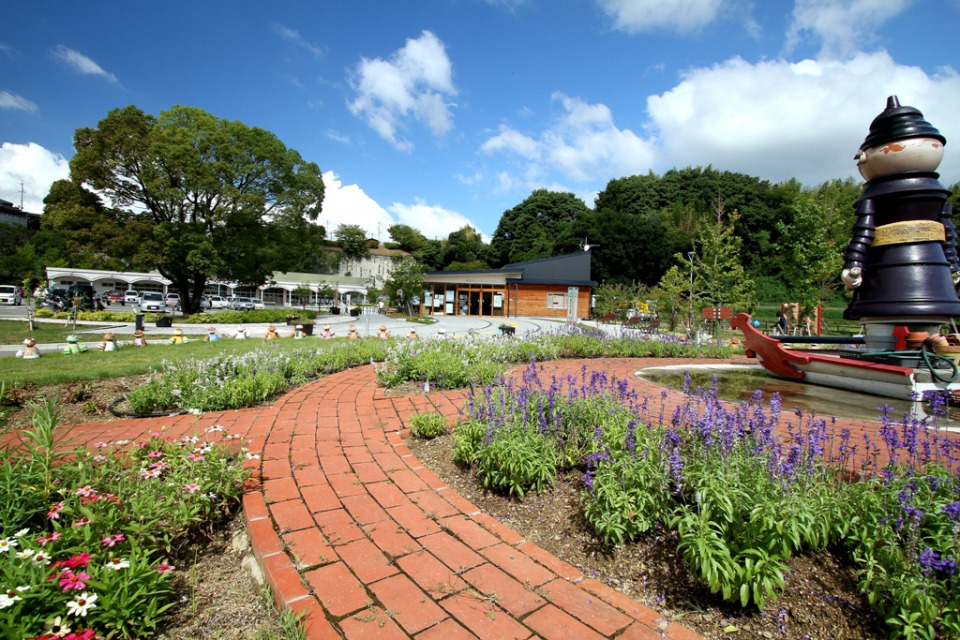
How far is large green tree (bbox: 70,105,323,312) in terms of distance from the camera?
22.7 meters

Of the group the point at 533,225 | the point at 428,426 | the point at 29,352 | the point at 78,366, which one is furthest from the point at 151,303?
the point at 533,225

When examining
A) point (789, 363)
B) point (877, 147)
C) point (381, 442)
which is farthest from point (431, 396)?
point (877, 147)

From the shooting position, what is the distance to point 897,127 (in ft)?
20.7

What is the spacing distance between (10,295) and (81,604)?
51283mm

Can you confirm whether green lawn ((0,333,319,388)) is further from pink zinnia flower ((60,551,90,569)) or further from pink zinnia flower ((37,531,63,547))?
pink zinnia flower ((60,551,90,569))

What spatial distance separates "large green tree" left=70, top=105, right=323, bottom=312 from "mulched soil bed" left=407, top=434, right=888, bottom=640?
25.6 meters

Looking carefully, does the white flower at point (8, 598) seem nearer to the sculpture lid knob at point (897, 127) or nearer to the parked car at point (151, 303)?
the sculpture lid knob at point (897, 127)

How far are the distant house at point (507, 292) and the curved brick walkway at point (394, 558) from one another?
3108 centimetres

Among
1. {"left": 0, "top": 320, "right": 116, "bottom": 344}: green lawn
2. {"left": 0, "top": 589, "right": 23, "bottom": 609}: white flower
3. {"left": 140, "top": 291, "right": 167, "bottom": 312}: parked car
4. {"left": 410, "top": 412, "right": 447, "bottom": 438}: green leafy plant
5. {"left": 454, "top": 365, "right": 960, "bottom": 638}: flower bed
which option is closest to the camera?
{"left": 0, "top": 589, "right": 23, "bottom": 609}: white flower

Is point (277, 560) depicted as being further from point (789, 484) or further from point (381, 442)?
point (789, 484)

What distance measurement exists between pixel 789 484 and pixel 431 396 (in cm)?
364

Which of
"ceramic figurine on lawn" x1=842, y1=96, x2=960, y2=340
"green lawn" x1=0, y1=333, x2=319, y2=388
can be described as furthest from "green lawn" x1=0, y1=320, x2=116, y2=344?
"ceramic figurine on lawn" x1=842, y1=96, x2=960, y2=340

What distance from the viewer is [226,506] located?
104 inches

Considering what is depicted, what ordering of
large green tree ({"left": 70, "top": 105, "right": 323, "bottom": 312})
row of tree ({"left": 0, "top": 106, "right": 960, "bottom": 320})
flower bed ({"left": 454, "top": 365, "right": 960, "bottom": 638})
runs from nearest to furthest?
flower bed ({"left": 454, "top": 365, "right": 960, "bottom": 638}) → row of tree ({"left": 0, "top": 106, "right": 960, "bottom": 320}) → large green tree ({"left": 70, "top": 105, "right": 323, "bottom": 312})
